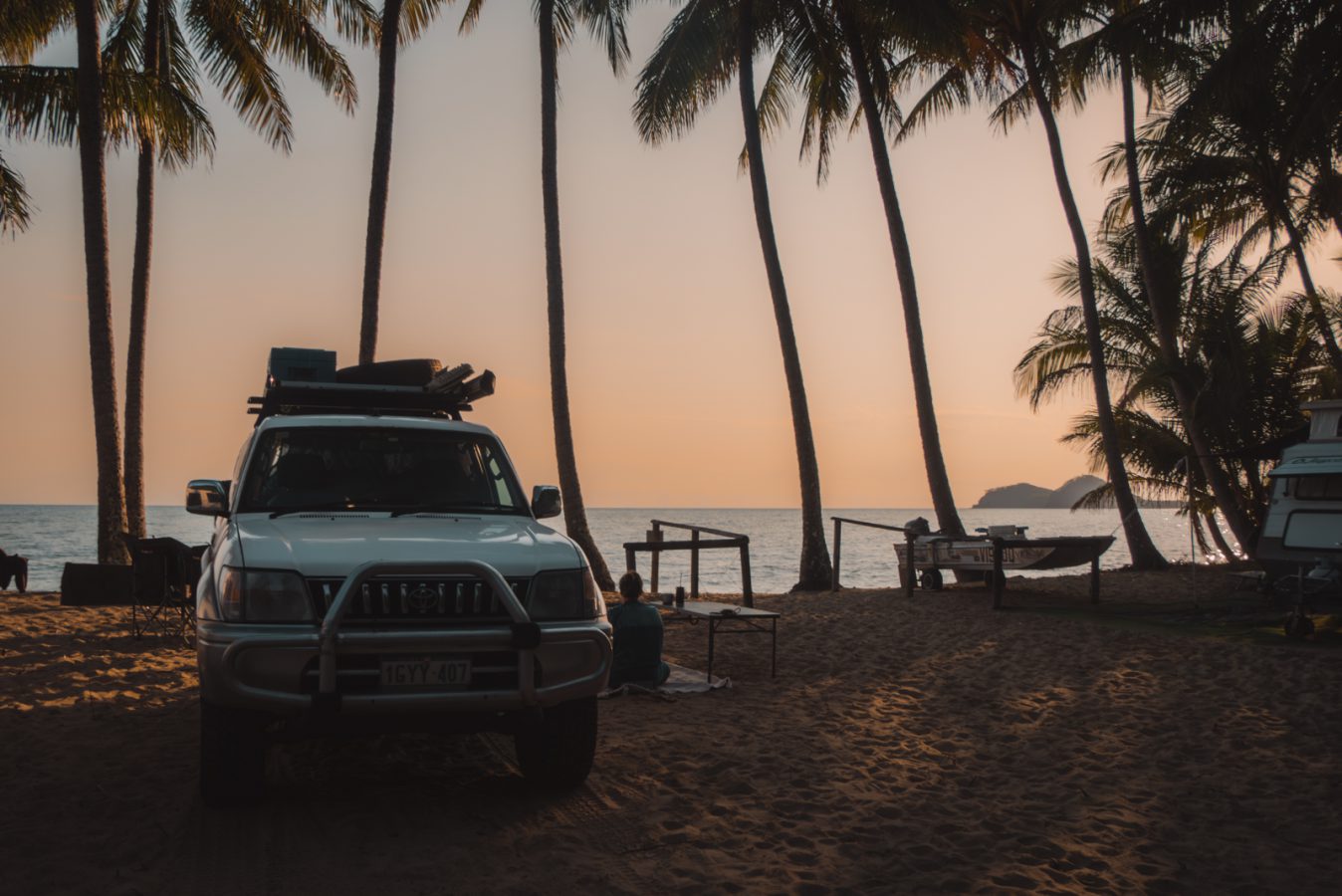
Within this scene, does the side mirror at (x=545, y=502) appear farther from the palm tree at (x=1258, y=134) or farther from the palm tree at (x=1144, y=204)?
the palm tree at (x=1144, y=204)

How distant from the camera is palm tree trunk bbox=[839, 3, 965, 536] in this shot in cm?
1914

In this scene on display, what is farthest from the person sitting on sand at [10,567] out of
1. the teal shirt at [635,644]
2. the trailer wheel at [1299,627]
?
the trailer wheel at [1299,627]

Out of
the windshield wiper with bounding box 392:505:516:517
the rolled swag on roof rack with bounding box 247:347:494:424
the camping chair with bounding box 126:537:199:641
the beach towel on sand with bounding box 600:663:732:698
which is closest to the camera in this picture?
the windshield wiper with bounding box 392:505:516:517

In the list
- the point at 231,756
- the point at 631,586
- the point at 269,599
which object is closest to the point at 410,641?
the point at 269,599

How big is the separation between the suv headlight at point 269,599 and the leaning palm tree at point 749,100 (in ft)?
47.0

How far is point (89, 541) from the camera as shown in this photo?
2354 inches

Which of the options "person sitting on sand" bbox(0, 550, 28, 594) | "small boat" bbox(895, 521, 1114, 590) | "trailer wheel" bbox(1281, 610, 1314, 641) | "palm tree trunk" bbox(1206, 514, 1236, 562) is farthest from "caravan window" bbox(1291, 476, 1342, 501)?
"person sitting on sand" bbox(0, 550, 28, 594)

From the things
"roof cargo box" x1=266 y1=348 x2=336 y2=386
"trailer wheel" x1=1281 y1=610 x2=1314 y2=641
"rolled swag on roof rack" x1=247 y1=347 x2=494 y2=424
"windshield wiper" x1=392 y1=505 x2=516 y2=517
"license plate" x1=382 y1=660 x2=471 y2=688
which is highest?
"roof cargo box" x1=266 y1=348 x2=336 y2=386

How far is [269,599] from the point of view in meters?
4.59

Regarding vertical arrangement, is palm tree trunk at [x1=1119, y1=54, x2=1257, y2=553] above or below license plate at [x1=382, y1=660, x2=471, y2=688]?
above

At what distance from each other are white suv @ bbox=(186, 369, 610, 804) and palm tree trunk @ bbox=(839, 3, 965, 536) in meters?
14.6

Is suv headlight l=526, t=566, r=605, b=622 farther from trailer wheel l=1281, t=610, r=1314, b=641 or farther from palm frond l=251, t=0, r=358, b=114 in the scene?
palm frond l=251, t=0, r=358, b=114

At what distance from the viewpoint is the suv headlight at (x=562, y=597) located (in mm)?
4934

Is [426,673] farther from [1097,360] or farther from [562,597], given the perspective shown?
[1097,360]
